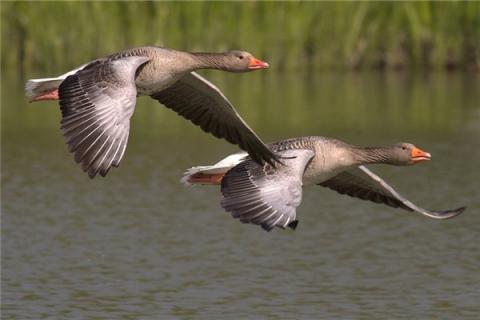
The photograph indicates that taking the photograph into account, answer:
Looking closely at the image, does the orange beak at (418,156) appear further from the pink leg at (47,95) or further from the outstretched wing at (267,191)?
the pink leg at (47,95)

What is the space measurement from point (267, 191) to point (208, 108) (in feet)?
6.91

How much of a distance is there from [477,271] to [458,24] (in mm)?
17766

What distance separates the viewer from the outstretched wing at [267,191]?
1268 cm

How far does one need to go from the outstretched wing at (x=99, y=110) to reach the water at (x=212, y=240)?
2.57 meters

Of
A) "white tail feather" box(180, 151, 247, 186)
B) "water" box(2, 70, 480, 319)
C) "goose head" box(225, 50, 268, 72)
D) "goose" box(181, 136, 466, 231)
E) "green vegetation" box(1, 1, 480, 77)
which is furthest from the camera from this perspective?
"green vegetation" box(1, 1, 480, 77)

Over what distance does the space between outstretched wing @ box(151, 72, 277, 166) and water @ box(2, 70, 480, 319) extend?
5.60 feet

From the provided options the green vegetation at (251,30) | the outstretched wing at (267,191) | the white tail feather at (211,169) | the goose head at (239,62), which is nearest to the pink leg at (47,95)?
the white tail feather at (211,169)

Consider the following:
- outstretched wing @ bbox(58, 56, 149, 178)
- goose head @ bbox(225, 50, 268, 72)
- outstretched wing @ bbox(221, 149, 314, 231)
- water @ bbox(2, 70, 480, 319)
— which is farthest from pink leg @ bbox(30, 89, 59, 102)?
water @ bbox(2, 70, 480, 319)

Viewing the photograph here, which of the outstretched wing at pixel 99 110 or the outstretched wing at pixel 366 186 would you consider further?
the outstretched wing at pixel 366 186

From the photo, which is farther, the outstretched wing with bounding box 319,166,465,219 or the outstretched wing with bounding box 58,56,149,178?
the outstretched wing with bounding box 319,166,465,219

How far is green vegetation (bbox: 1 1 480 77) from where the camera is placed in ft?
106

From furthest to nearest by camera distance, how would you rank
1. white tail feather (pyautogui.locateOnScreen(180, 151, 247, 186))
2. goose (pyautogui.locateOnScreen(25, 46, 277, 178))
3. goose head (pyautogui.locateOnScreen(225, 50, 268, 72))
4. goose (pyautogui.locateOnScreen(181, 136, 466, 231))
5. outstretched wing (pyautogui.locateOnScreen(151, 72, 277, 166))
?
goose head (pyautogui.locateOnScreen(225, 50, 268, 72))
outstretched wing (pyautogui.locateOnScreen(151, 72, 277, 166))
white tail feather (pyautogui.locateOnScreen(180, 151, 247, 186))
goose (pyautogui.locateOnScreen(181, 136, 466, 231))
goose (pyautogui.locateOnScreen(25, 46, 277, 178))

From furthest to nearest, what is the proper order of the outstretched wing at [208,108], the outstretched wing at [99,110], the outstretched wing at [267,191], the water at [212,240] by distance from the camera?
the water at [212,240] < the outstretched wing at [208,108] < the outstretched wing at [267,191] < the outstretched wing at [99,110]

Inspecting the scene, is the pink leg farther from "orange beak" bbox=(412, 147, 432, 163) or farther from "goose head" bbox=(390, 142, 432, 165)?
"orange beak" bbox=(412, 147, 432, 163)
